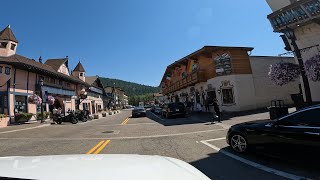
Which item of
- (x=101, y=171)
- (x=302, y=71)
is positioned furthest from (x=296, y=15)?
(x=101, y=171)

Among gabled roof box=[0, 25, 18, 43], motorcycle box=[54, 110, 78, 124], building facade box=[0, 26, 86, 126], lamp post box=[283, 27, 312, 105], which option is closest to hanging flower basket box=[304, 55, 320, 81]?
lamp post box=[283, 27, 312, 105]

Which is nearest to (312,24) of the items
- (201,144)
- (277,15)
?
(277,15)

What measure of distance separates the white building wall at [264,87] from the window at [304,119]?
22104 mm

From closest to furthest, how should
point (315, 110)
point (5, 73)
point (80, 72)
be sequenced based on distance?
point (315, 110), point (5, 73), point (80, 72)

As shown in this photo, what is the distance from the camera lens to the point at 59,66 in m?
44.3

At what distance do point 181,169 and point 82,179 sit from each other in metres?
0.90

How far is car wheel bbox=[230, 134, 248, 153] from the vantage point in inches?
301

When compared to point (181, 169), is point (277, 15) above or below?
above

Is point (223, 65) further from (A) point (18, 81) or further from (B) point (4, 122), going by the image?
Answer: (B) point (4, 122)

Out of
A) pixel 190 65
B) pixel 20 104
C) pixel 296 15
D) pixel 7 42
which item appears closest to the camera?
pixel 296 15

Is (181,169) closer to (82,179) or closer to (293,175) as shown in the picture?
(82,179)

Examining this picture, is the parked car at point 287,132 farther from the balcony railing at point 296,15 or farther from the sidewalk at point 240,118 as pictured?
the balcony railing at point 296,15

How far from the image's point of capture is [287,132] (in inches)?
249

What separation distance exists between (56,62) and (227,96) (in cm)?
3083
